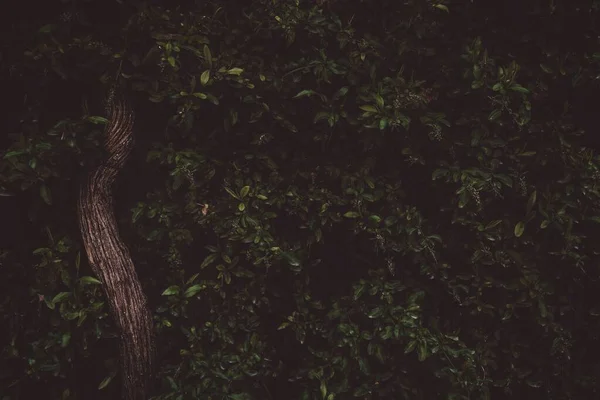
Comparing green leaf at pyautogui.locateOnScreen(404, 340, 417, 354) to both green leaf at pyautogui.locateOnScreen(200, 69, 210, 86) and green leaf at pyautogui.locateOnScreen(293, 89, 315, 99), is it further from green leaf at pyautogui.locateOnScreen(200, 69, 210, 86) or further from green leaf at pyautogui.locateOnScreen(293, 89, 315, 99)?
green leaf at pyautogui.locateOnScreen(200, 69, 210, 86)

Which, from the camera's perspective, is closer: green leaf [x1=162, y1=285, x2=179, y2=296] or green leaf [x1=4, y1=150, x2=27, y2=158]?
green leaf [x1=4, y1=150, x2=27, y2=158]

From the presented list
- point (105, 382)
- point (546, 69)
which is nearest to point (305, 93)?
point (546, 69)

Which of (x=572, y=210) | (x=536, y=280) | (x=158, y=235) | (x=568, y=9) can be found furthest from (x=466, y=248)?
(x=158, y=235)

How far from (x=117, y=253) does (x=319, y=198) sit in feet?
3.56

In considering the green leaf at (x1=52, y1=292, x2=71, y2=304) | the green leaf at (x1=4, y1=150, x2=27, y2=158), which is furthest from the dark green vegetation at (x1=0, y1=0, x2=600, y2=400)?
the green leaf at (x1=4, y1=150, x2=27, y2=158)

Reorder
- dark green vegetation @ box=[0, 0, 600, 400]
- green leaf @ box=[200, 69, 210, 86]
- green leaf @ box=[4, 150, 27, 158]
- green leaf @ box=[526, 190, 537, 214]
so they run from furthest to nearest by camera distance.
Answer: green leaf @ box=[526, 190, 537, 214] → dark green vegetation @ box=[0, 0, 600, 400] → green leaf @ box=[200, 69, 210, 86] → green leaf @ box=[4, 150, 27, 158]

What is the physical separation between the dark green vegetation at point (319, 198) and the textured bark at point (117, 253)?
0.08 m

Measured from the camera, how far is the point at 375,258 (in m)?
2.92

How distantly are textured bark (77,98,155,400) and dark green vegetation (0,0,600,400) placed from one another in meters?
0.08

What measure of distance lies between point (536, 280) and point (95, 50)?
249 cm

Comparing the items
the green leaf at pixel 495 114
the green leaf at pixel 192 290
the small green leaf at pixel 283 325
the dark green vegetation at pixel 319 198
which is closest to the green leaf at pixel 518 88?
the dark green vegetation at pixel 319 198

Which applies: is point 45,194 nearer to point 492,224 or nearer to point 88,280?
point 88,280

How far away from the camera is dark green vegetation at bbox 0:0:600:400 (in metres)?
2.65

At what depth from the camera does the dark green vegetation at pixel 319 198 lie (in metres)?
2.65
